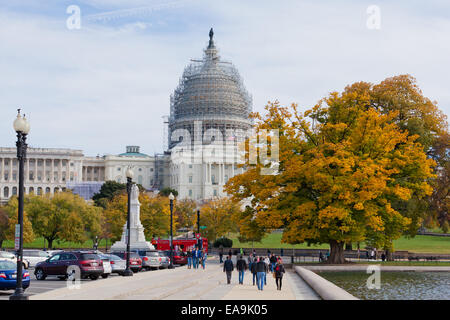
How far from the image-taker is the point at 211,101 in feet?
543

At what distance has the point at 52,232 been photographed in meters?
79.3

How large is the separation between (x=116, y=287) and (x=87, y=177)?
162m

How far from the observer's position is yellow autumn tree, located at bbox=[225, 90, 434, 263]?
41594mm

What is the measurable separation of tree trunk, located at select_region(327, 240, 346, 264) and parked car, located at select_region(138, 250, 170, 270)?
11463 millimetres

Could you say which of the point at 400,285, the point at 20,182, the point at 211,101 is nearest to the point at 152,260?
the point at 400,285

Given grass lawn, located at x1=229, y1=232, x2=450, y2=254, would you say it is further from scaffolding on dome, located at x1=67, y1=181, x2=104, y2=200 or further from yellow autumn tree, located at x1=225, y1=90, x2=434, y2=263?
scaffolding on dome, located at x1=67, y1=181, x2=104, y2=200

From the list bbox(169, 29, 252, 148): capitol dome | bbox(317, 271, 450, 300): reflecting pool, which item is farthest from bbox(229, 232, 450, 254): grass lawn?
bbox(169, 29, 252, 148): capitol dome

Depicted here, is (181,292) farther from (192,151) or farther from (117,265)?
(192,151)

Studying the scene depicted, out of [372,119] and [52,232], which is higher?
[372,119]

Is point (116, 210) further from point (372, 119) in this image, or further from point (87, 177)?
point (87, 177)

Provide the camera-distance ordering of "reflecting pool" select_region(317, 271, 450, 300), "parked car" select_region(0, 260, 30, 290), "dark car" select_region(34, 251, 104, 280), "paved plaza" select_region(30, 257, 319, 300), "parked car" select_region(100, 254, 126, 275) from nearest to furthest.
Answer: "paved plaza" select_region(30, 257, 319, 300) < "parked car" select_region(0, 260, 30, 290) < "reflecting pool" select_region(317, 271, 450, 300) < "dark car" select_region(34, 251, 104, 280) < "parked car" select_region(100, 254, 126, 275)

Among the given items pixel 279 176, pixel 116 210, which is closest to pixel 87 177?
pixel 116 210
